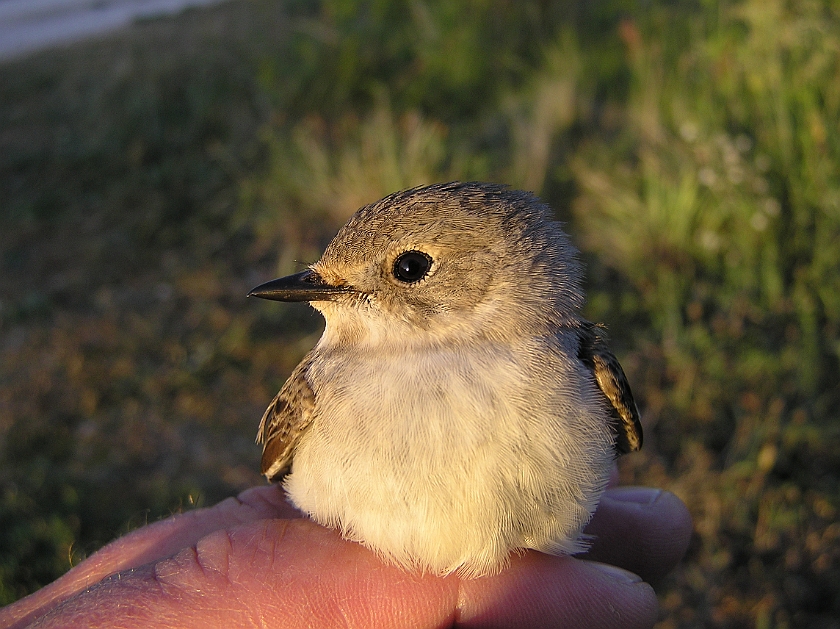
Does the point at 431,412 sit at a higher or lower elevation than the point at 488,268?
lower

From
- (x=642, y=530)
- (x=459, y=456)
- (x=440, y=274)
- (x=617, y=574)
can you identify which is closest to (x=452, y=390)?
(x=459, y=456)

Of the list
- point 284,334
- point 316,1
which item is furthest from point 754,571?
point 316,1

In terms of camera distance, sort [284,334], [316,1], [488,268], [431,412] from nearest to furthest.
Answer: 1. [431,412]
2. [488,268]
3. [284,334]
4. [316,1]

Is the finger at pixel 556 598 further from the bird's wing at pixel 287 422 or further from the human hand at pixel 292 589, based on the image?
the bird's wing at pixel 287 422

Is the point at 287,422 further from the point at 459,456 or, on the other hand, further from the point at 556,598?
the point at 556,598

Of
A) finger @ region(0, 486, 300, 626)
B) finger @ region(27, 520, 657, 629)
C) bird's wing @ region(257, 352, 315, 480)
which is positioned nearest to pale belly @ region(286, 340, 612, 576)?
bird's wing @ region(257, 352, 315, 480)

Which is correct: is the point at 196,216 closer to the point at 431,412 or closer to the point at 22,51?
the point at 431,412

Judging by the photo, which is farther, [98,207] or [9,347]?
[98,207]

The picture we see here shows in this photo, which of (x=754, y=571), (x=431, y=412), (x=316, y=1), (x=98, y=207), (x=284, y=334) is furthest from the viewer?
(x=316, y=1)
